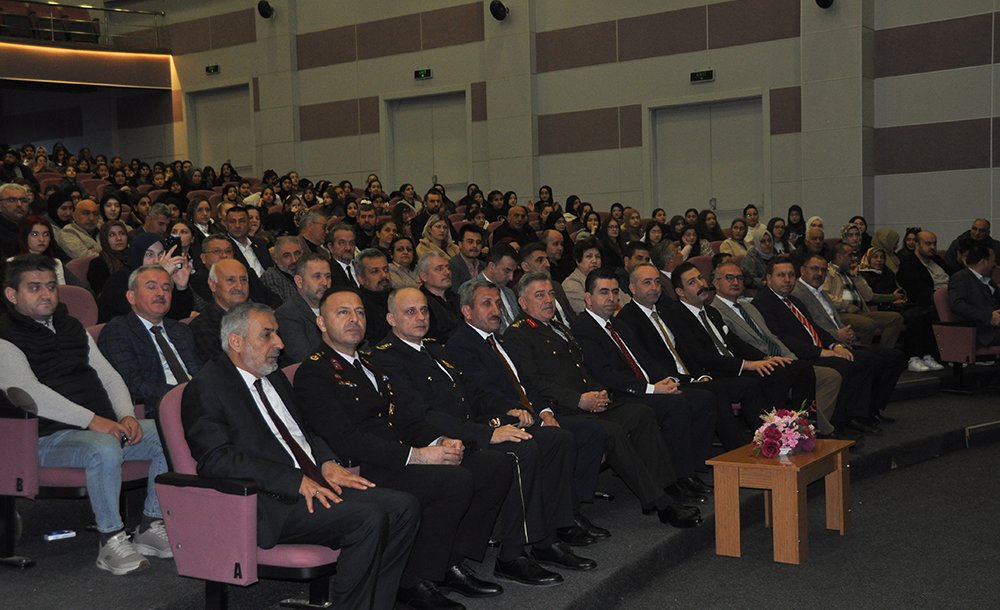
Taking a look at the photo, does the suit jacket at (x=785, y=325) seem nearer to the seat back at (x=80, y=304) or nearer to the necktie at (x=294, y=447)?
the necktie at (x=294, y=447)

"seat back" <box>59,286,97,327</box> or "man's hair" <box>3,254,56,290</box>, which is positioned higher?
"man's hair" <box>3,254,56,290</box>

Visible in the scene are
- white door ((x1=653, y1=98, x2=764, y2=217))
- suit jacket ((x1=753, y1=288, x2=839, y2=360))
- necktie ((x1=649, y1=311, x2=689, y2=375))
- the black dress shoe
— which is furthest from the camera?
white door ((x1=653, y1=98, x2=764, y2=217))

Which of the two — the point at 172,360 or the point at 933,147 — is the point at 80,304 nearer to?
the point at 172,360

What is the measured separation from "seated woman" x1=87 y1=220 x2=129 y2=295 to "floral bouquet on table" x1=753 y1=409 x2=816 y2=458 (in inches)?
145

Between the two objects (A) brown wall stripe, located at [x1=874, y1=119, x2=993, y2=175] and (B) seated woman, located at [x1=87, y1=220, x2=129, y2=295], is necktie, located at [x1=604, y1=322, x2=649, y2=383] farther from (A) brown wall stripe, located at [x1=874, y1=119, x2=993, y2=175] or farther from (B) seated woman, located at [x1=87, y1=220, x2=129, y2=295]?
(A) brown wall stripe, located at [x1=874, y1=119, x2=993, y2=175]

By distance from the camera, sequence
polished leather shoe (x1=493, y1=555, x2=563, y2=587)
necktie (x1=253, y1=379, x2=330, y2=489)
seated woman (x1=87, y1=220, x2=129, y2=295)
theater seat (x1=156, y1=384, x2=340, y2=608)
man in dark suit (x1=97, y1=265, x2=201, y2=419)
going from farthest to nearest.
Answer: seated woman (x1=87, y1=220, x2=129, y2=295) → man in dark suit (x1=97, y1=265, x2=201, y2=419) → polished leather shoe (x1=493, y1=555, x2=563, y2=587) → necktie (x1=253, y1=379, x2=330, y2=489) → theater seat (x1=156, y1=384, x2=340, y2=608)

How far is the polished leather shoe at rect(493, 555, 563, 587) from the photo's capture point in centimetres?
340

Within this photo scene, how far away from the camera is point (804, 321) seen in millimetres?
5871

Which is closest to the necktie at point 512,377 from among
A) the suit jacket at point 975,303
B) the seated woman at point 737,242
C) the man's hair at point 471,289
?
the man's hair at point 471,289

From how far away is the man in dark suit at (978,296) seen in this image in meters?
6.88

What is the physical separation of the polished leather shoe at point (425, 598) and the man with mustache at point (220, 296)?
4.64 feet

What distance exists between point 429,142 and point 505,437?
10705 millimetres

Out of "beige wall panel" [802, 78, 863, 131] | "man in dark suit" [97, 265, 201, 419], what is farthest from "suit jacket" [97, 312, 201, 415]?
"beige wall panel" [802, 78, 863, 131]

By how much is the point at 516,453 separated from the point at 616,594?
2.03ft
